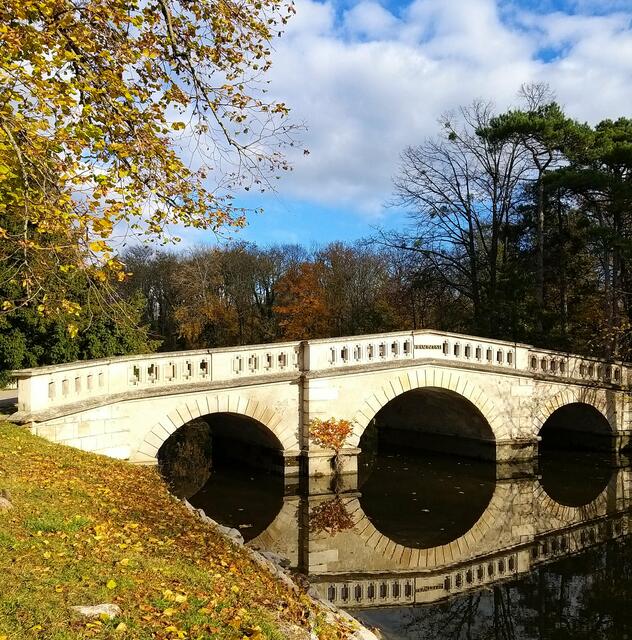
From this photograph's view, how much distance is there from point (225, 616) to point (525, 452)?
12.3 m

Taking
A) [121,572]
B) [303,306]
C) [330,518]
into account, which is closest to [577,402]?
[330,518]

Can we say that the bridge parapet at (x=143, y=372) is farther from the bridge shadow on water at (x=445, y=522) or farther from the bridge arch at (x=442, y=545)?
the bridge arch at (x=442, y=545)

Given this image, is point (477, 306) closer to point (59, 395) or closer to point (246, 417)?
point (246, 417)

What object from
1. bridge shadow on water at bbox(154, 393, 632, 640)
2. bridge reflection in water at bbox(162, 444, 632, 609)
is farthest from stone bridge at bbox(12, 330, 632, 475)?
bridge reflection in water at bbox(162, 444, 632, 609)

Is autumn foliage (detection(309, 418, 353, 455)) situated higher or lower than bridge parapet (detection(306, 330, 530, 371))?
lower

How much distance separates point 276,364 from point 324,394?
3.96ft

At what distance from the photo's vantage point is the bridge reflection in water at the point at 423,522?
8.46m

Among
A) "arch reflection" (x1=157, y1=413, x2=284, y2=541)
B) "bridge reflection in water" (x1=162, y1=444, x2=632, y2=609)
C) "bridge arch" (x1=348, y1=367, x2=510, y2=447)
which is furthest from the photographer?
"bridge arch" (x1=348, y1=367, x2=510, y2=447)

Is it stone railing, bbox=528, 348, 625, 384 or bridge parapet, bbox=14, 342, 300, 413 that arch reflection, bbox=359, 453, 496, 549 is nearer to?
stone railing, bbox=528, 348, 625, 384

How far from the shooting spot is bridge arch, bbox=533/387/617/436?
15023 mm

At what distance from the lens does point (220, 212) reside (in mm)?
6094

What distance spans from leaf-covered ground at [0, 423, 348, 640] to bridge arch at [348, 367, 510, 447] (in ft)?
20.9

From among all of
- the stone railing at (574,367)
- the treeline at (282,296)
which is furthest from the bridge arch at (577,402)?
the treeline at (282,296)

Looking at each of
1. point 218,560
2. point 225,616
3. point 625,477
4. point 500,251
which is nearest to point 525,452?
point 625,477
